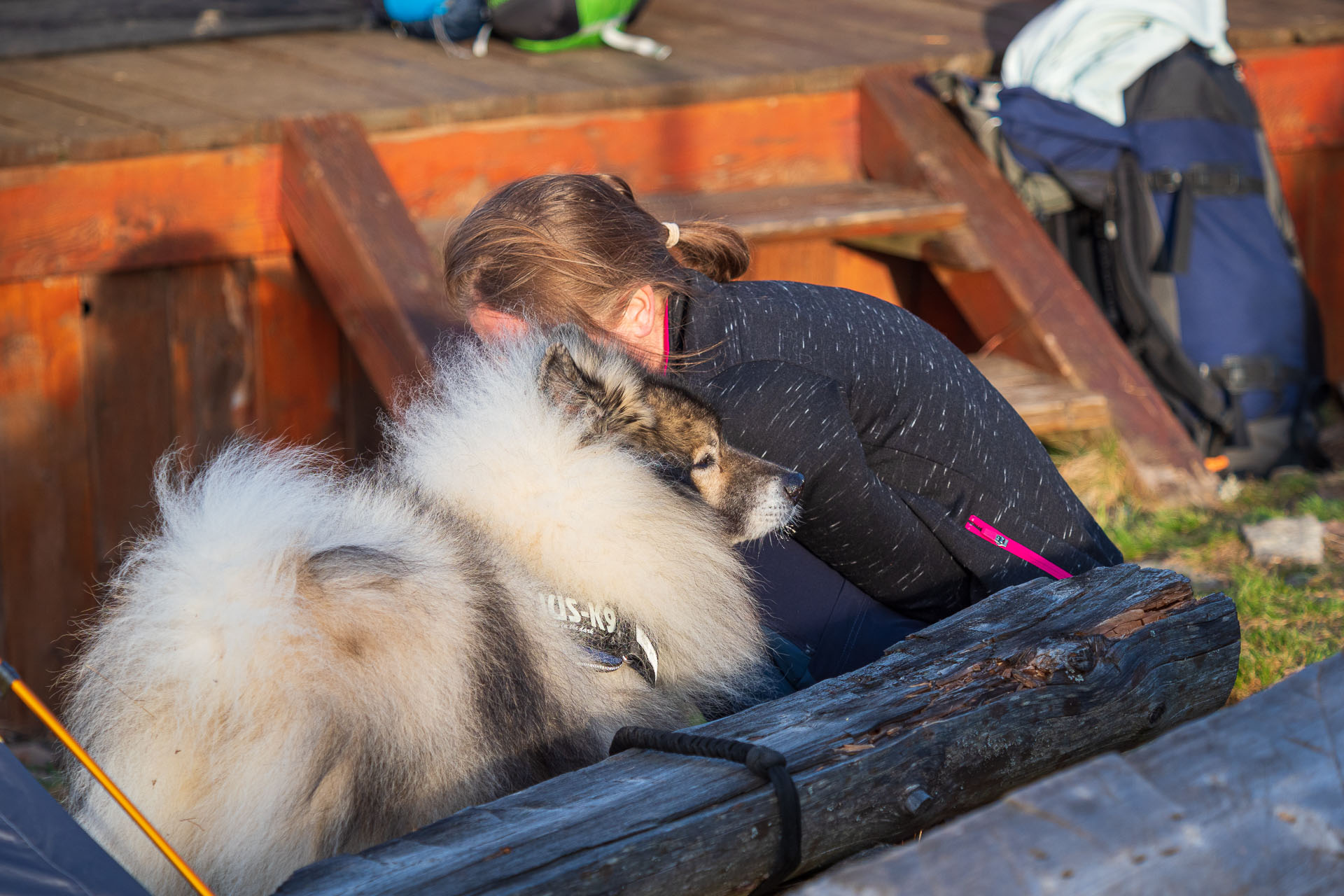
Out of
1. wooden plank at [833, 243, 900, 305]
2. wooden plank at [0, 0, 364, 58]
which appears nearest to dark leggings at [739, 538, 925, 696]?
wooden plank at [833, 243, 900, 305]

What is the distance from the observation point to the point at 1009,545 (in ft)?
6.68

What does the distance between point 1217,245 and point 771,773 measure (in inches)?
138

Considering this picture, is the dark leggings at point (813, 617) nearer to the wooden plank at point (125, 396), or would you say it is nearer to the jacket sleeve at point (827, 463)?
the jacket sleeve at point (827, 463)

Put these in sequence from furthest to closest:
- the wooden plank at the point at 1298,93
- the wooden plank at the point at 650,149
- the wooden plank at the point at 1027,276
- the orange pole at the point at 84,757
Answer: the wooden plank at the point at 1298,93, the wooden plank at the point at 1027,276, the wooden plank at the point at 650,149, the orange pole at the point at 84,757

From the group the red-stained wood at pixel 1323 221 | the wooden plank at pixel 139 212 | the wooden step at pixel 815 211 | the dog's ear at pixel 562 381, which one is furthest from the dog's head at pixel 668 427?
the red-stained wood at pixel 1323 221

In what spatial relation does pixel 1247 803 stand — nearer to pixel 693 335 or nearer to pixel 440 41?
pixel 693 335

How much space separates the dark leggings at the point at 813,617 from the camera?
1.98 metres

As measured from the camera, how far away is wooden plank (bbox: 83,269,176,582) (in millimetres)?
3201

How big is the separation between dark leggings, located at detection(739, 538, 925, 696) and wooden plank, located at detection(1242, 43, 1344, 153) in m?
3.46

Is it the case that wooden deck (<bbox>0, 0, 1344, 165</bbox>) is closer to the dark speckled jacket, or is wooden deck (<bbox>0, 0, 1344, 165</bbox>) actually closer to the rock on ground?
the dark speckled jacket

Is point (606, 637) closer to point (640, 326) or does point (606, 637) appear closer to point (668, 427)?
point (668, 427)

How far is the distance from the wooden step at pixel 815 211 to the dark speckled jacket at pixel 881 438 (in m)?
1.38

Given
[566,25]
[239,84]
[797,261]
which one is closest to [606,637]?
[239,84]

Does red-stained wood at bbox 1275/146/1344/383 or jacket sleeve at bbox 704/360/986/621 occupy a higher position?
jacket sleeve at bbox 704/360/986/621
